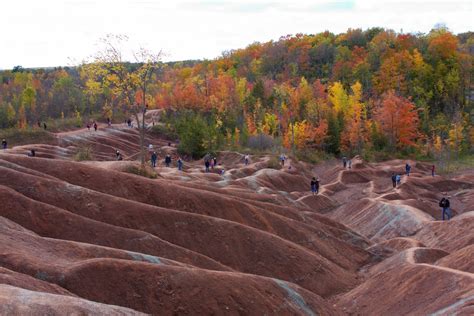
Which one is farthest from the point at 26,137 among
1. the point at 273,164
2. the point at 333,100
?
the point at 333,100

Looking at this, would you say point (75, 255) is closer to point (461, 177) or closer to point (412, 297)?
point (412, 297)

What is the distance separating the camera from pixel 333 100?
106500 mm

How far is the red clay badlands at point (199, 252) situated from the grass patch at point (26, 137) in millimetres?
45382

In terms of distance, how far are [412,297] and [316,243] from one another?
39.7 ft

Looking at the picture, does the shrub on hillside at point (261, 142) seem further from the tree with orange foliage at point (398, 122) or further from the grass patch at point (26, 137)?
the grass patch at point (26, 137)

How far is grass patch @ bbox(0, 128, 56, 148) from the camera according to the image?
82.7 meters

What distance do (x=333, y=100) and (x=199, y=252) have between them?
8252 centimetres

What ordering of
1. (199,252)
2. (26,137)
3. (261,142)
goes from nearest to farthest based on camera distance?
1. (199,252)
2. (26,137)
3. (261,142)

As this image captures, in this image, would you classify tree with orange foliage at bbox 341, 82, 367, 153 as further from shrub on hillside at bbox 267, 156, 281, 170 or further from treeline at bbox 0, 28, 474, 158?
shrub on hillside at bbox 267, 156, 281, 170

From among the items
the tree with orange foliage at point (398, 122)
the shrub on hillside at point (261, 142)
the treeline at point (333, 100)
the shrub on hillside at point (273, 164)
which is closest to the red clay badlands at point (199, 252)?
the shrub on hillside at point (273, 164)

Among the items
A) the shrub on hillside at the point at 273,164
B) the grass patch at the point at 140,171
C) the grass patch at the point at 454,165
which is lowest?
the grass patch at the point at 454,165

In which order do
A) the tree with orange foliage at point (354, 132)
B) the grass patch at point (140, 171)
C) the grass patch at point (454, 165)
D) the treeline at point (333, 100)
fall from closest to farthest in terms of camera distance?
the grass patch at point (140, 171), the grass patch at point (454, 165), the tree with orange foliage at point (354, 132), the treeline at point (333, 100)

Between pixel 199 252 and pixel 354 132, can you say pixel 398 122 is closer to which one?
pixel 354 132

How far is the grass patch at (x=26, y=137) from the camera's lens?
8269cm
